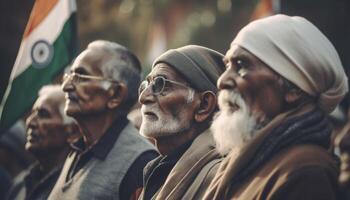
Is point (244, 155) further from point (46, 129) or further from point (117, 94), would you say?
point (46, 129)

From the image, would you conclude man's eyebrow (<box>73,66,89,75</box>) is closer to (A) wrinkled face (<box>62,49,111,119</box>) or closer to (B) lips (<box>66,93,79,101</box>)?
(A) wrinkled face (<box>62,49,111,119</box>)

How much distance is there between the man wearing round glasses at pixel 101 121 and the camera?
745 cm

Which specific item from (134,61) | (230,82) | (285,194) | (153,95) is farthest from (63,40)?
(285,194)

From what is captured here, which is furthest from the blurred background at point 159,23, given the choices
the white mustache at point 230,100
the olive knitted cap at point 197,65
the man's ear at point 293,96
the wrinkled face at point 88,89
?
the man's ear at point 293,96

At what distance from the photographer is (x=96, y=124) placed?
25.9 feet

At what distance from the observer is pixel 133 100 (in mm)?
8062

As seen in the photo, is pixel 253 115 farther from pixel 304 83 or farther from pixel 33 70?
pixel 33 70

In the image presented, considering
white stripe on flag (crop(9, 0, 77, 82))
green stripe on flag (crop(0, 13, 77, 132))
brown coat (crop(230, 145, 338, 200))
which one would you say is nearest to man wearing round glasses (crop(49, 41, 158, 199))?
green stripe on flag (crop(0, 13, 77, 132))

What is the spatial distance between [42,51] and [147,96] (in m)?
2.79

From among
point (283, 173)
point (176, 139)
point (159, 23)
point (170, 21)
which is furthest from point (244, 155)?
point (170, 21)

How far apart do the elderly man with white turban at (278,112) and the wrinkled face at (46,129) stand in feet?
12.0

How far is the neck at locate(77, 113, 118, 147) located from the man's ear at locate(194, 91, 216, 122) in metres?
1.36

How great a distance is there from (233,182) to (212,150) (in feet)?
3.71

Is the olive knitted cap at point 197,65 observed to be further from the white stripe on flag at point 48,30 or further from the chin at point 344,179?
the white stripe on flag at point 48,30
